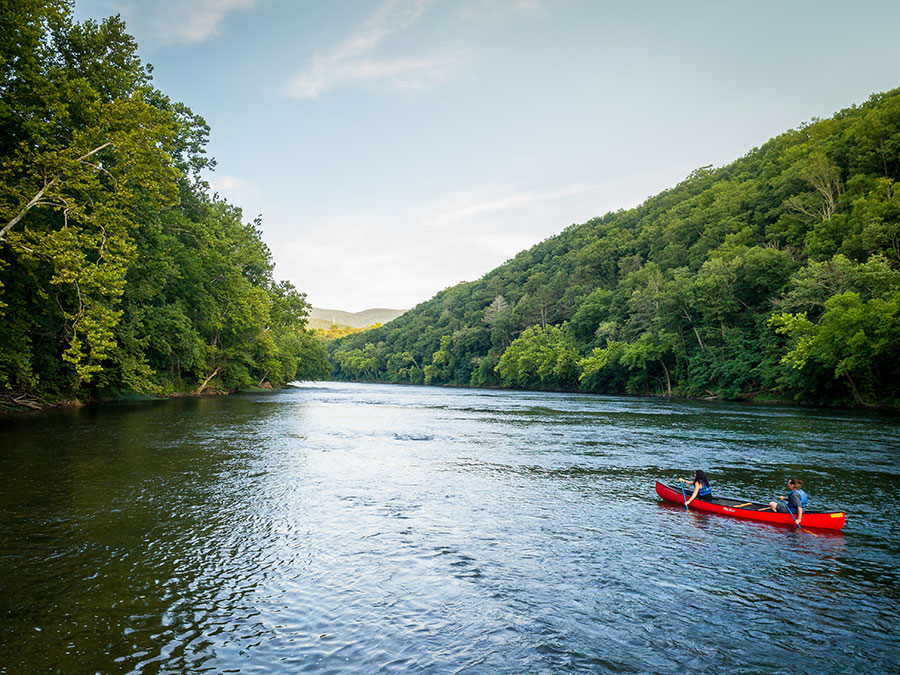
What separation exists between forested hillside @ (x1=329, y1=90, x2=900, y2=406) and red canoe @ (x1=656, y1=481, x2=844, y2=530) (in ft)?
115

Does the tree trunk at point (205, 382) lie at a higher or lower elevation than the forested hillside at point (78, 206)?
lower

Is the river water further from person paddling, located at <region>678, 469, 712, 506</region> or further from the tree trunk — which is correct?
the tree trunk

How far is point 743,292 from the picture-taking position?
65.8 metres

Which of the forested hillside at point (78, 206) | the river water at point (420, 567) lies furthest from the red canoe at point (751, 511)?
the forested hillside at point (78, 206)

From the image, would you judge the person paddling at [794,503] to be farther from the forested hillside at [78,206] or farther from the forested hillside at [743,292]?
the forested hillside at [743,292]

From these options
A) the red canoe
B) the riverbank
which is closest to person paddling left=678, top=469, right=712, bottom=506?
the red canoe

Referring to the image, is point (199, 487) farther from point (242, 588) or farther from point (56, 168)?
point (56, 168)

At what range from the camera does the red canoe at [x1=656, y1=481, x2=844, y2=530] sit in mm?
11766

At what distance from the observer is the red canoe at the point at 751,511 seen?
11.8 meters

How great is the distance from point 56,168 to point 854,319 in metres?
53.6

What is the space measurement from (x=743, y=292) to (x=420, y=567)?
70.1 m

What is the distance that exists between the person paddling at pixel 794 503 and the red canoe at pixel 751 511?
11cm

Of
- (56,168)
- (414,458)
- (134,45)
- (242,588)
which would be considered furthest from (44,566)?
(134,45)

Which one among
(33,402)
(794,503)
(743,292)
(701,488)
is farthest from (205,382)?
(743,292)
